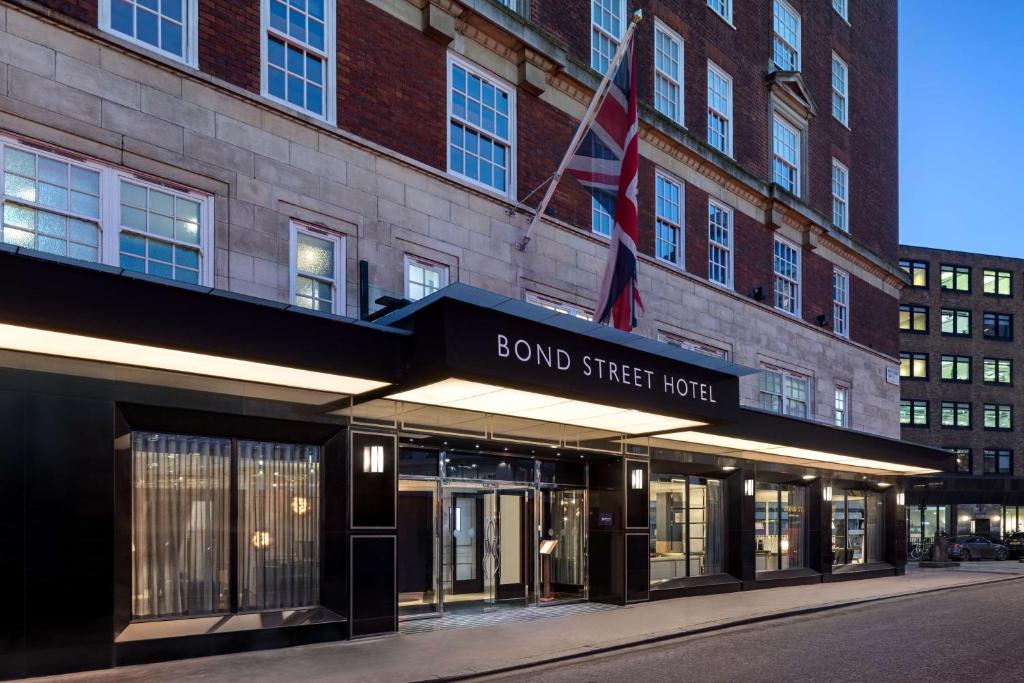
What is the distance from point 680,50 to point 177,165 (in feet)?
50.8

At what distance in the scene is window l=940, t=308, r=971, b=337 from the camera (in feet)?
235

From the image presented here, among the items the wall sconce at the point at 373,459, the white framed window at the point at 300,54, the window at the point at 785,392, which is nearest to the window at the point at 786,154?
the window at the point at 785,392

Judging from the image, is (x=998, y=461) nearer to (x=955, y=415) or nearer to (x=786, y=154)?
(x=955, y=415)

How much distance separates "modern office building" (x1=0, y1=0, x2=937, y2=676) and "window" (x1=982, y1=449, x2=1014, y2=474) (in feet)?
175

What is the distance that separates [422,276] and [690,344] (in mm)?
9348

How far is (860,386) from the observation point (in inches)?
1282

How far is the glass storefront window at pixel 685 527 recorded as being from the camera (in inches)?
869

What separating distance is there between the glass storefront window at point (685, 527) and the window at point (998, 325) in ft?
187

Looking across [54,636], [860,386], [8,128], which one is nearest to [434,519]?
[54,636]

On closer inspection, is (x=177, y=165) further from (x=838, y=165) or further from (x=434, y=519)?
(x=838, y=165)

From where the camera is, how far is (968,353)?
72.1m

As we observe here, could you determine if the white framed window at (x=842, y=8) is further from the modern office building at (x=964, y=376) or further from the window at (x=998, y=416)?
the window at (x=998, y=416)

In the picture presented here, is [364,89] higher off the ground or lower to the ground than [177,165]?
higher

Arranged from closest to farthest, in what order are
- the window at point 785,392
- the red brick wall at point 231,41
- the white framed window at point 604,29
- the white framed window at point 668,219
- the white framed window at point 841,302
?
the red brick wall at point 231,41, the white framed window at point 604,29, the white framed window at point 668,219, the window at point 785,392, the white framed window at point 841,302
